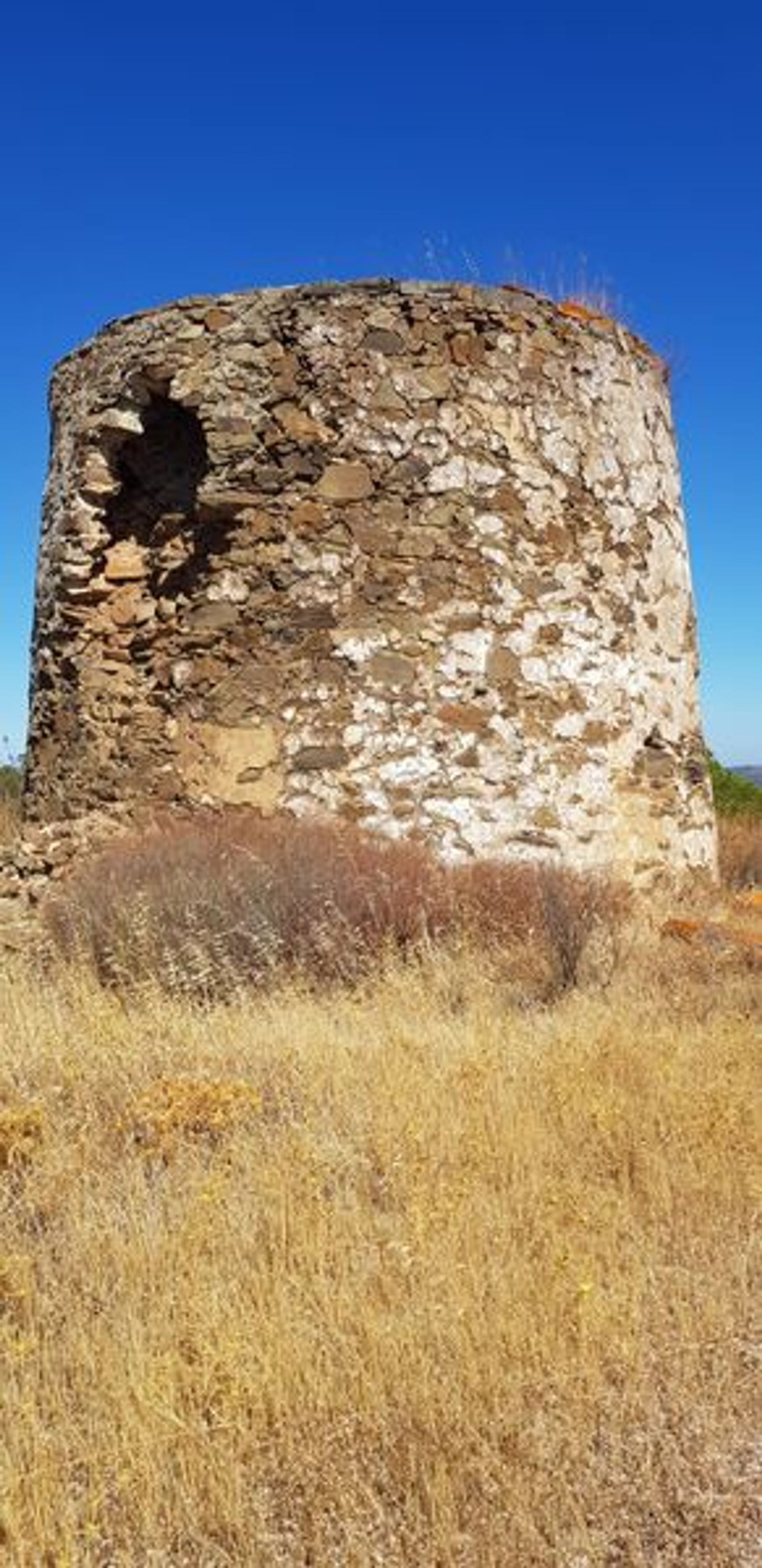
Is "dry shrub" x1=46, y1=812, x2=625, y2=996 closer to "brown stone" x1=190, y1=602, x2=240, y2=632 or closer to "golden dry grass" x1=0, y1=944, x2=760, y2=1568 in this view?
"golden dry grass" x1=0, y1=944, x2=760, y2=1568

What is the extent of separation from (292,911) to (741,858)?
20.6ft

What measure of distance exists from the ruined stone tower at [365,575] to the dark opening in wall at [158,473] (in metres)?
0.02

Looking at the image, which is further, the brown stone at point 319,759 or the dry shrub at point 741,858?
the dry shrub at point 741,858

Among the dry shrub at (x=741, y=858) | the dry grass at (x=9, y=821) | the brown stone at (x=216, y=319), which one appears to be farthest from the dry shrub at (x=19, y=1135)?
the dry shrub at (x=741, y=858)

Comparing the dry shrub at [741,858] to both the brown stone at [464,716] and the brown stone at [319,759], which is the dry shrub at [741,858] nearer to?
the brown stone at [464,716]

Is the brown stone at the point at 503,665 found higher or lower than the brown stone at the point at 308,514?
lower

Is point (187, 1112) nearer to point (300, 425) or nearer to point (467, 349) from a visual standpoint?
point (300, 425)

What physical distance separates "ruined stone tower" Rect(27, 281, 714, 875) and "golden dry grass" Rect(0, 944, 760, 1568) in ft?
11.6

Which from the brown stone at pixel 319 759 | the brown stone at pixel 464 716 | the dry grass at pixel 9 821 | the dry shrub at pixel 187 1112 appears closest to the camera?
the dry shrub at pixel 187 1112

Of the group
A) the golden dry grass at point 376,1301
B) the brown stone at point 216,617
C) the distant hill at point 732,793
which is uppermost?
the brown stone at point 216,617

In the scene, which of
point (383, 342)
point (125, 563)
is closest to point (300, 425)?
point (383, 342)

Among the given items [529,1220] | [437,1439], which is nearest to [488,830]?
[529,1220]

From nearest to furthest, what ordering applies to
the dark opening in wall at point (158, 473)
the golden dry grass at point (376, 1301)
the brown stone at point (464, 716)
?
the golden dry grass at point (376, 1301), the brown stone at point (464, 716), the dark opening in wall at point (158, 473)

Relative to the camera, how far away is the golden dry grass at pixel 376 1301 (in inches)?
99.9
